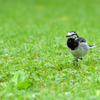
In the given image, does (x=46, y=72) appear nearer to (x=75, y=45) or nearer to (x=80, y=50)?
(x=75, y=45)

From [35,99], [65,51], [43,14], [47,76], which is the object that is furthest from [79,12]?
[35,99]

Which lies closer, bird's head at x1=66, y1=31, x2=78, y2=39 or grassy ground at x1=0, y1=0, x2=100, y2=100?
grassy ground at x1=0, y1=0, x2=100, y2=100

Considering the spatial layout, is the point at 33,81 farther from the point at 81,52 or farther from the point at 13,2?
the point at 13,2

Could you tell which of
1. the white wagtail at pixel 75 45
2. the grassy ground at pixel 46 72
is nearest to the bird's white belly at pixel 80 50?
the white wagtail at pixel 75 45

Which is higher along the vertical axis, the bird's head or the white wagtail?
the bird's head

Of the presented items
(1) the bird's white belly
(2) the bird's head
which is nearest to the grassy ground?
(1) the bird's white belly

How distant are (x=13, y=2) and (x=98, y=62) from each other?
20249mm

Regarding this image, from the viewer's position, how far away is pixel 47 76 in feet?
16.4

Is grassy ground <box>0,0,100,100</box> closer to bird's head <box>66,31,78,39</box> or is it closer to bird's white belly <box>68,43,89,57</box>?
bird's white belly <box>68,43,89,57</box>

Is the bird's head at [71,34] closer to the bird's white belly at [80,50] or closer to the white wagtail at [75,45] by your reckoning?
the white wagtail at [75,45]

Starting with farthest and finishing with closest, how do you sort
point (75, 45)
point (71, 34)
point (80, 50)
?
point (80, 50)
point (75, 45)
point (71, 34)

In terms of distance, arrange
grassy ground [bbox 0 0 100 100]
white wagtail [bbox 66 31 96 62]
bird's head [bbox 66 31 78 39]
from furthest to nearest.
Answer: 1. white wagtail [bbox 66 31 96 62]
2. bird's head [bbox 66 31 78 39]
3. grassy ground [bbox 0 0 100 100]

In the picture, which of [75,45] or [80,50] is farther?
[80,50]

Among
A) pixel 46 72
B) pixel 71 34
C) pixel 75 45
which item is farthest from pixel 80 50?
pixel 46 72
